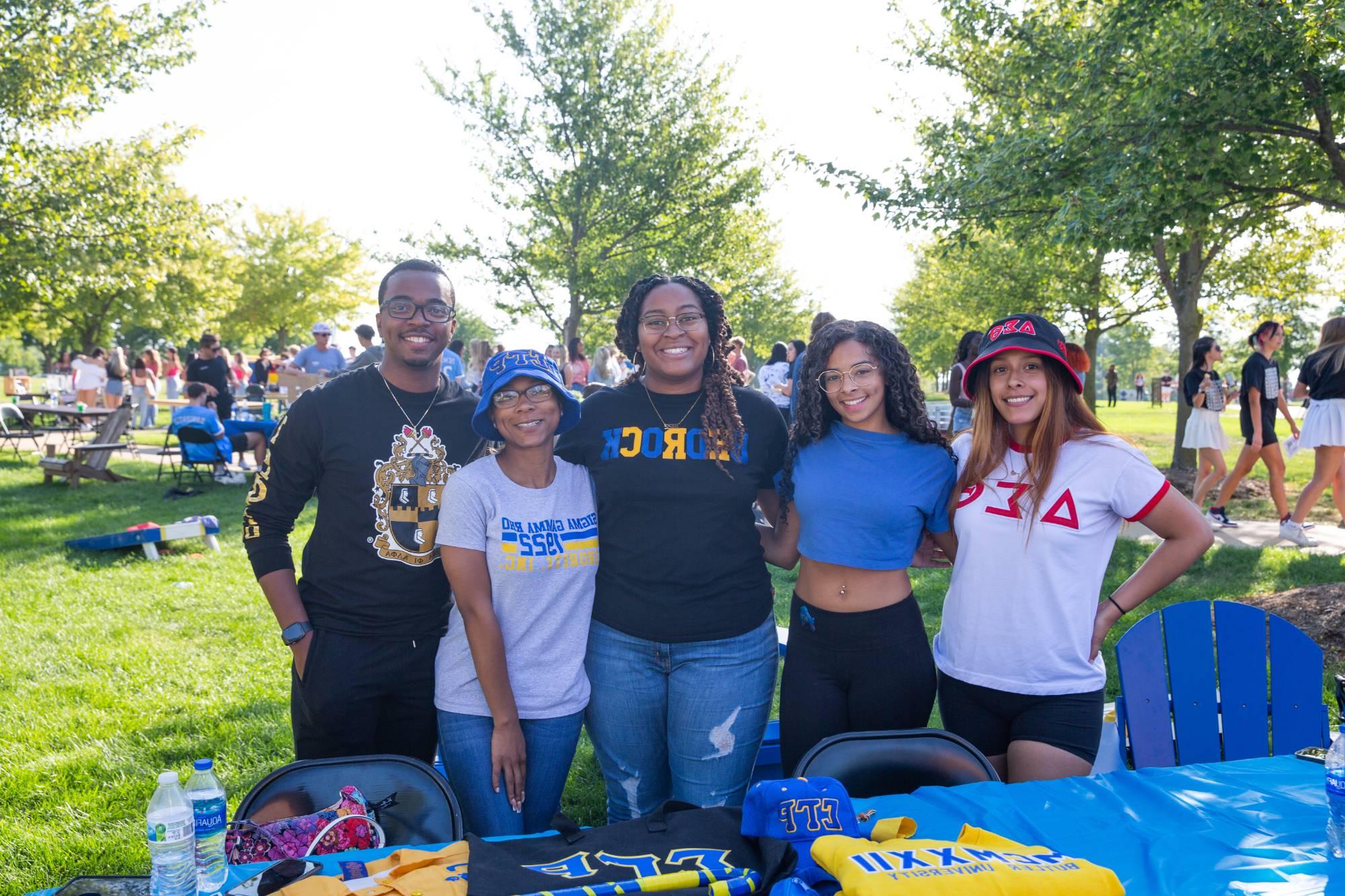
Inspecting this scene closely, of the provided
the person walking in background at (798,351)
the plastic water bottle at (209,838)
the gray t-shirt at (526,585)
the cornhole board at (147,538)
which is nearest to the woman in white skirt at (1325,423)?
the person walking in background at (798,351)

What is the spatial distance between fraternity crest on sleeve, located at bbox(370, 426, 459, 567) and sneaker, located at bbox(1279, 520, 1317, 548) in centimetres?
826

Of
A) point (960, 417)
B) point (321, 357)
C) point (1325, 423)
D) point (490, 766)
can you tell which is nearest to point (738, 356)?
point (960, 417)

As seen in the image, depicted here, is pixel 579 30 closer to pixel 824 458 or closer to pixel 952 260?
pixel 952 260

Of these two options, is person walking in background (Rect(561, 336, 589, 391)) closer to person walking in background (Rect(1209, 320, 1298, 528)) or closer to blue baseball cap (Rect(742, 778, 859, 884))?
person walking in background (Rect(1209, 320, 1298, 528))

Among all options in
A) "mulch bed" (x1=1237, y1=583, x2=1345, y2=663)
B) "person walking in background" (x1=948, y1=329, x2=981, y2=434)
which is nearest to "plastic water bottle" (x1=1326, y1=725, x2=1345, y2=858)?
"mulch bed" (x1=1237, y1=583, x2=1345, y2=663)

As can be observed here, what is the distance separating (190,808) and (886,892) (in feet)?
4.89

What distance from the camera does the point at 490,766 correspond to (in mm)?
2633

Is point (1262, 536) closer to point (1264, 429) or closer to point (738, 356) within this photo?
point (1264, 429)

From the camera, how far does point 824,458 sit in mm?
2893

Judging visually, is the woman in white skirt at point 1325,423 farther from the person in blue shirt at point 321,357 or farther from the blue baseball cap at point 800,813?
the person in blue shirt at point 321,357

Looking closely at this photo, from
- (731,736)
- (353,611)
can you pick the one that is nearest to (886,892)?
(731,736)

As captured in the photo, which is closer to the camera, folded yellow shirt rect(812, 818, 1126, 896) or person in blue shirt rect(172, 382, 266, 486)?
folded yellow shirt rect(812, 818, 1126, 896)

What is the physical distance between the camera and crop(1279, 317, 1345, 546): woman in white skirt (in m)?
7.83

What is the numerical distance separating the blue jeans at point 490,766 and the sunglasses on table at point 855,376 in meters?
1.37
